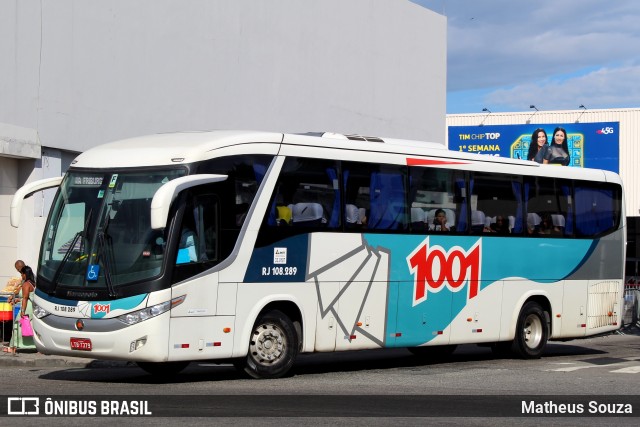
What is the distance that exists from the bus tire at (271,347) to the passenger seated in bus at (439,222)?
12.1 feet

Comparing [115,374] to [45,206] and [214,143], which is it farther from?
[45,206]

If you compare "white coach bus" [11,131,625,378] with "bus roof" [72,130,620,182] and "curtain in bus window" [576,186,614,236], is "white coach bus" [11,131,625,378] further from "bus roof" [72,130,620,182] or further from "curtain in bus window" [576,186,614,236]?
"curtain in bus window" [576,186,614,236]

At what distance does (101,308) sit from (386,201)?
5.21m

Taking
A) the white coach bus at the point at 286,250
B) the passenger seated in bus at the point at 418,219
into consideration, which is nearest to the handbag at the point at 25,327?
the white coach bus at the point at 286,250

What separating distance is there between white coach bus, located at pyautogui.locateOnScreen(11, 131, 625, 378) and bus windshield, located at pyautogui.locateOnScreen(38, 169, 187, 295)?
0.07 feet

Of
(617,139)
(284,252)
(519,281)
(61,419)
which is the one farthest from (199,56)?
(617,139)

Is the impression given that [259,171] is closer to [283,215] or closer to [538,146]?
[283,215]

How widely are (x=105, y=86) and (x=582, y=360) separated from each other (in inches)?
467

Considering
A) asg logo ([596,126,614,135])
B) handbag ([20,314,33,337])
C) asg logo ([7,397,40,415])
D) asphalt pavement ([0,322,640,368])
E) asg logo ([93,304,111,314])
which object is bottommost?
asphalt pavement ([0,322,640,368])

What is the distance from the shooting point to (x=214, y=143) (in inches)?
590

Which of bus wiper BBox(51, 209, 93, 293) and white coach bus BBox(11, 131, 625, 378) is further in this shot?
bus wiper BBox(51, 209, 93, 293)

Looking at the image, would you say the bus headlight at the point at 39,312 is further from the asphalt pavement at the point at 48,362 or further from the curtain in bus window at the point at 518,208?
the curtain in bus window at the point at 518,208

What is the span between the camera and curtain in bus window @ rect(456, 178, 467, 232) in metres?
19.0

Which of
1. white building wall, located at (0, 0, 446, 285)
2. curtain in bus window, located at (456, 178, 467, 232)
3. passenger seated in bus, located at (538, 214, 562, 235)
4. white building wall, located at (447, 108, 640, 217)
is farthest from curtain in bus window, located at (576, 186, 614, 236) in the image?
white building wall, located at (447, 108, 640, 217)
